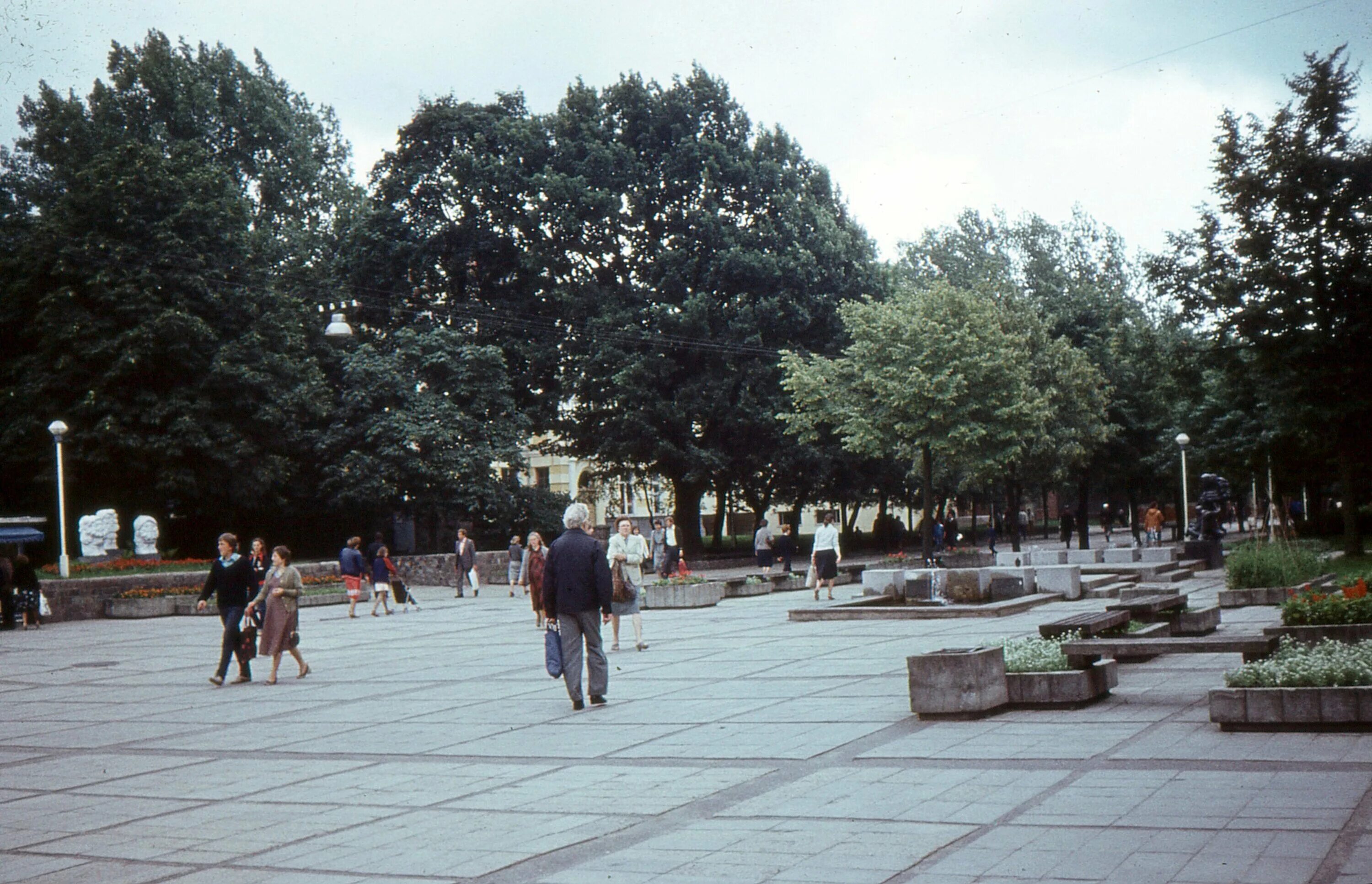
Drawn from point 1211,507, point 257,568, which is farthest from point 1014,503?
point 257,568

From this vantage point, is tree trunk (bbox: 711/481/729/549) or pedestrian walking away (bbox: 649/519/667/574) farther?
tree trunk (bbox: 711/481/729/549)

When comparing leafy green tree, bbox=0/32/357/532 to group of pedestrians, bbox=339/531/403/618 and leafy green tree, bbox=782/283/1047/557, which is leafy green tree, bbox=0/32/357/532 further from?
leafy green tree, bbox=782/283/1047/557

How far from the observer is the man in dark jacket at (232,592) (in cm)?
1592

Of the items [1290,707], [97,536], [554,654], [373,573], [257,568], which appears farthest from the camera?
[97,536]

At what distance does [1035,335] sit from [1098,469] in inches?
340

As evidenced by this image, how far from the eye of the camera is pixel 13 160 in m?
49.7

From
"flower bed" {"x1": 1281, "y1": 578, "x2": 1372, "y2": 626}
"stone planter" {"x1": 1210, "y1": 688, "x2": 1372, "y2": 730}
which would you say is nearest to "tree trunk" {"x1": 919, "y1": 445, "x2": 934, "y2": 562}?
"flower bed" {"x1": 1281, "y1": 578, "x2": 1372, "y2": 626}

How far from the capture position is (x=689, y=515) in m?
49.0

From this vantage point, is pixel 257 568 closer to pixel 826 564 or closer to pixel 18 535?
pixel 826 564

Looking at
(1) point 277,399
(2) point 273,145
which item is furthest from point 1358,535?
(2) point 273,145

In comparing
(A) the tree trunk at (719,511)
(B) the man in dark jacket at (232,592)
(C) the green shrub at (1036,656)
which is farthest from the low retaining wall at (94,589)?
(C) the green shrub at (1036,656)

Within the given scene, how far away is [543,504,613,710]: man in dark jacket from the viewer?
12.1 meters

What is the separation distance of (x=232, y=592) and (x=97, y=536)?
2254 centimetres

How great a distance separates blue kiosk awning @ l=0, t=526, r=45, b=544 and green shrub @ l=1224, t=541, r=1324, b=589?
2461 centimetres
